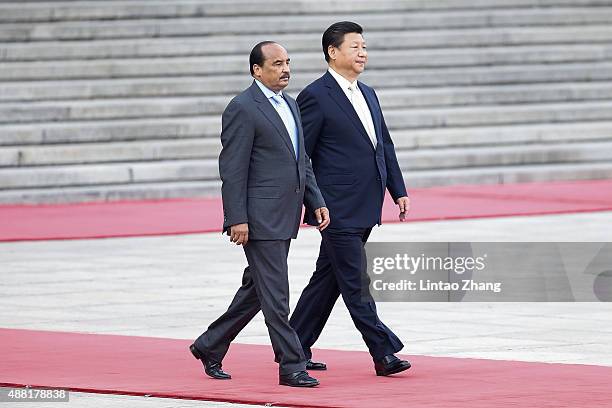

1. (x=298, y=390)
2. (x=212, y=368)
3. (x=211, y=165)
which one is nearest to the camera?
(x=298, y=390)

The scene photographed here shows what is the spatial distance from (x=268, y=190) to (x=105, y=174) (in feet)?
44.5

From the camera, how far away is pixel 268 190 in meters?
7.95

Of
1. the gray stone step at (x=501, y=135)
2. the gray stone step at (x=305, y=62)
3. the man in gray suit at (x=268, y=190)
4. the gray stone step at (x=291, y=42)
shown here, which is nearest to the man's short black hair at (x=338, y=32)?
the man in gray suit at (x=268, y=190)

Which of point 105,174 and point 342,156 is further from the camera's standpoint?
point 105,174

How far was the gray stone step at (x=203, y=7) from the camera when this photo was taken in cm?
2475

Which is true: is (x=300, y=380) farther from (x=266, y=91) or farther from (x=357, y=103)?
(x=357, y=103)

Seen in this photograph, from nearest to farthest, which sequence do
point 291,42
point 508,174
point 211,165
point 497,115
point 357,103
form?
1. point 357,103
2. point 211,165
3. point 508,174
4. point 497,115
5. point 291,42

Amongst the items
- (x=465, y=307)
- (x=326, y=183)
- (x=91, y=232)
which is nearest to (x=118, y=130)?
(x=91, y=232)

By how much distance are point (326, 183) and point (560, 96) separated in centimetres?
1746

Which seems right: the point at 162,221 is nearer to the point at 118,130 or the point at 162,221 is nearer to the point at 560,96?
the point at 118,130

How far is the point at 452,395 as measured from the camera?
7.53 m

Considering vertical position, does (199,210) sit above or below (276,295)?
below

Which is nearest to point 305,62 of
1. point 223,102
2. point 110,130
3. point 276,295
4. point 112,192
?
point 223,102

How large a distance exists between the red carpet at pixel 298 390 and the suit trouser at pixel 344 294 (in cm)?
20
